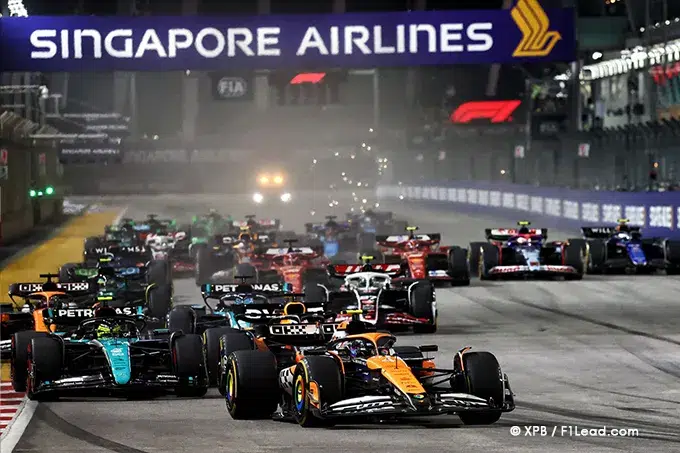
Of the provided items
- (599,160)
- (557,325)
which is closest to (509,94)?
(599,160)

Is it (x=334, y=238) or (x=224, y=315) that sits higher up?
(x=224, y=315)

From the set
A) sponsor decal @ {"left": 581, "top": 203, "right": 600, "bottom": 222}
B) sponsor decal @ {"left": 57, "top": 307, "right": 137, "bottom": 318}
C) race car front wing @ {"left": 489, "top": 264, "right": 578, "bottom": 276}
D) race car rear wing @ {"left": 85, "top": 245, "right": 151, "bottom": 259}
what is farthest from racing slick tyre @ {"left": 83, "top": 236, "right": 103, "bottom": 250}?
sponsor decal @ {"left": 57, "top": 307, "right": 137, "bottom": 318}

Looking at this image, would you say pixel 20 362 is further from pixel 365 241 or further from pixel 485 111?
pixel 485 111

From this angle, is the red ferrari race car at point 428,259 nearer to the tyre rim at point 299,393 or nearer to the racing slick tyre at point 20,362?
the racing slick tyre at point 20,362

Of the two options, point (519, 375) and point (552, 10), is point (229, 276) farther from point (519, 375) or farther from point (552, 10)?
point (519, 375)

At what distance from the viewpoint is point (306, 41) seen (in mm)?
37594

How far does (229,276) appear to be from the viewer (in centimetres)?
3797

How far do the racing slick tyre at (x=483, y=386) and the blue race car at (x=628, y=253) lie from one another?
2243cm

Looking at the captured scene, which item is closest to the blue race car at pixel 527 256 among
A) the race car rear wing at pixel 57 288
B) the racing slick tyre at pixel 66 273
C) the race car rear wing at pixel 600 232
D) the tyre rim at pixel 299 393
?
the race car rear wing at pixel 600 232

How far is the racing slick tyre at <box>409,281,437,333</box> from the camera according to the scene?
83.5 feet

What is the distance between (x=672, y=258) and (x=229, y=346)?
72.0 feet

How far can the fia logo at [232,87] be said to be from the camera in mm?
41469

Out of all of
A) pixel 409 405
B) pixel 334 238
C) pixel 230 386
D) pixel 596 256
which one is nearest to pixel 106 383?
pixel 230 386

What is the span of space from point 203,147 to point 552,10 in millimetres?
83896
